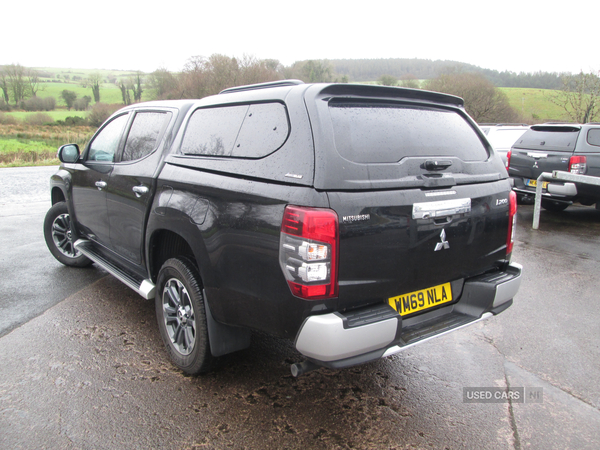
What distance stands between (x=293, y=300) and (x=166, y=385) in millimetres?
1327

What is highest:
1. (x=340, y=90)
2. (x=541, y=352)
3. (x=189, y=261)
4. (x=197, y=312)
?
(x=340, y=90)

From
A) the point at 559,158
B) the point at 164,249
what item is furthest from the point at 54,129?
the point at 164,249

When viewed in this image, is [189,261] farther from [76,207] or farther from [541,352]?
[541,352]

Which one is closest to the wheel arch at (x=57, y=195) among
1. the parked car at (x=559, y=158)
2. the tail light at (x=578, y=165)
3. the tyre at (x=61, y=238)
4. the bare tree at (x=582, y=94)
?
the tyre at (x=61, y=238)

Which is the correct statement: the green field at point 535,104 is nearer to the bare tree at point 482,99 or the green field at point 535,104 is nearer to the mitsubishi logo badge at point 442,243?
the bare tree at point 482,99

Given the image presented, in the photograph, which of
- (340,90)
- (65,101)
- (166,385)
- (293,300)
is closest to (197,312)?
(166,385)

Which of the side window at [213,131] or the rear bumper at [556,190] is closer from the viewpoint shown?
the side window at [213,131]

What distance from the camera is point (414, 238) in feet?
7.86

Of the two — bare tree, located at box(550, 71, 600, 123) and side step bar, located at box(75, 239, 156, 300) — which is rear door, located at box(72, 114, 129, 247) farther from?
bare tree, located at box(550, 71, 600, 123)

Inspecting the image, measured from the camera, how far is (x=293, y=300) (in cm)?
218

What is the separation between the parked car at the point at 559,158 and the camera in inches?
311

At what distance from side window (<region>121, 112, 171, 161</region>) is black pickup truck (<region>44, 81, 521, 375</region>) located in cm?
9

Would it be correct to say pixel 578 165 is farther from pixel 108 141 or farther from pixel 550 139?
pixel 108 141

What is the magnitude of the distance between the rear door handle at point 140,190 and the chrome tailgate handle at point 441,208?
6.73 ft
